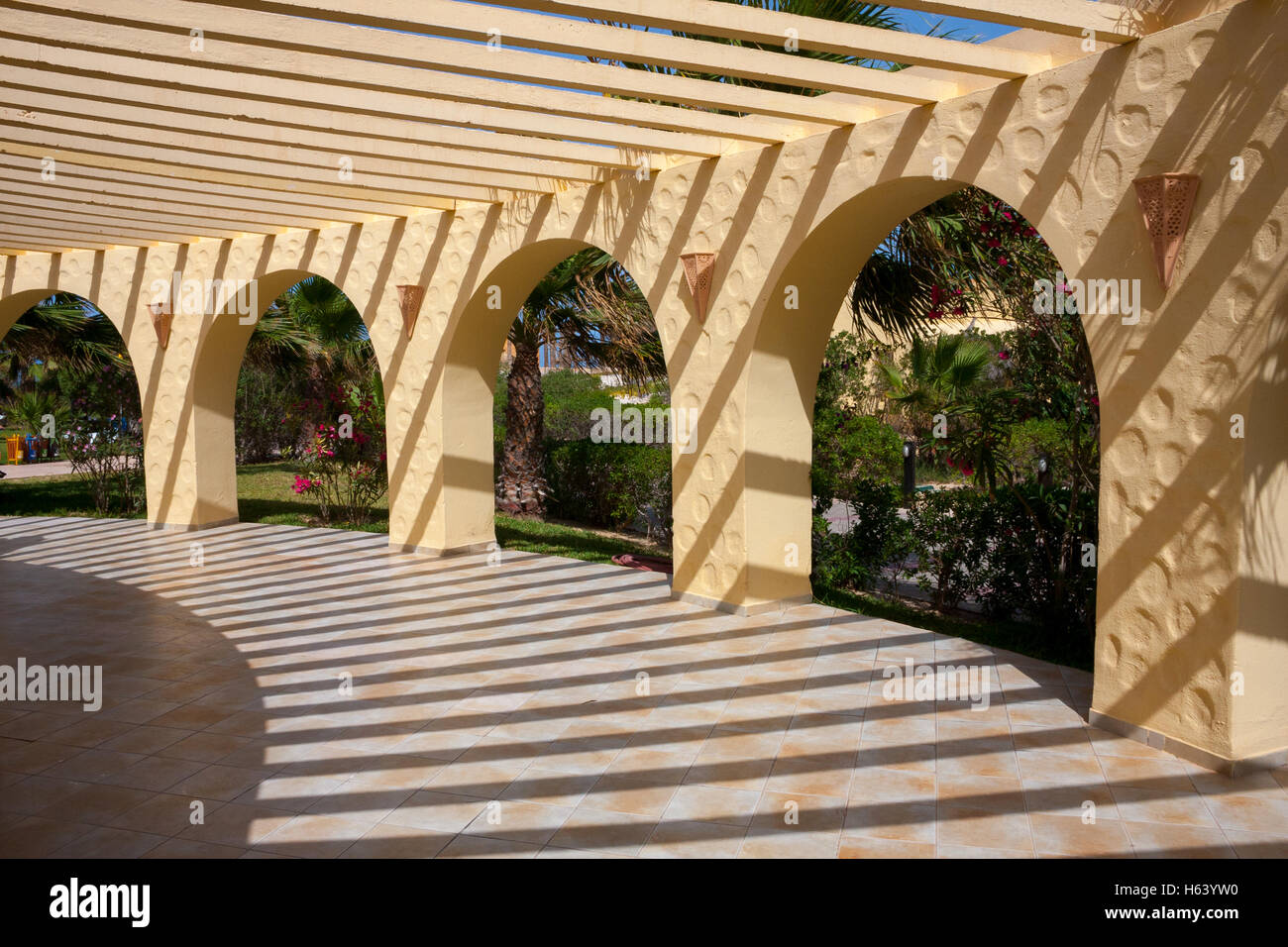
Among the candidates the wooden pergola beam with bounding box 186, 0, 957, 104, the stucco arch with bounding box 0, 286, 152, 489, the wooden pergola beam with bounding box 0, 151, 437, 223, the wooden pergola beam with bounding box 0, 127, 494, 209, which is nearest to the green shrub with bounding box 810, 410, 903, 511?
the wooden pergola beam with bounding box 0, 127, 494, 209

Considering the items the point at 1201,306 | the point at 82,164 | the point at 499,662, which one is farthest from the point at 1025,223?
the point at 82,164

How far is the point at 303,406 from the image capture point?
1396cm

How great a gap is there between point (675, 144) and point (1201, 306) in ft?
12.6

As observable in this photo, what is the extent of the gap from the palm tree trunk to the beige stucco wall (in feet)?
11.3

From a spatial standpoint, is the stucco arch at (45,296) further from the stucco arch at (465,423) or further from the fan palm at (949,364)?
the fan palm at (949,364)

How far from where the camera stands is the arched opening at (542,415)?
10031 millimetres

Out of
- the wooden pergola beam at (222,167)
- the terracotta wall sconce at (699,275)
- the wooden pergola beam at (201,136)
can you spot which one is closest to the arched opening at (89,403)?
the wooden pergola beam at (222,167)

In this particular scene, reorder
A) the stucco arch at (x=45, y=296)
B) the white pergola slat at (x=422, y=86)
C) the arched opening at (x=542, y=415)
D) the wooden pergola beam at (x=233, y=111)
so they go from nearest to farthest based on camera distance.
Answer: the white pergola slat at (x=422, y=86) < the wooden pergola beam at (x=233, y=111) < the arched opening at (x=542, y=415) < the stucco arch at (x=45, y=296)

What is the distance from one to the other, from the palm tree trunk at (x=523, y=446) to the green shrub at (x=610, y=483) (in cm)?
39

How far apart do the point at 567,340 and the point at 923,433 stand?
535 centimetres

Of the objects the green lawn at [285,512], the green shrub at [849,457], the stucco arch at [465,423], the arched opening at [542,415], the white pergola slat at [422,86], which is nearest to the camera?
the white pergola slat at [422,86]

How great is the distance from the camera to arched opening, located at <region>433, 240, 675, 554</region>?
395 inches
